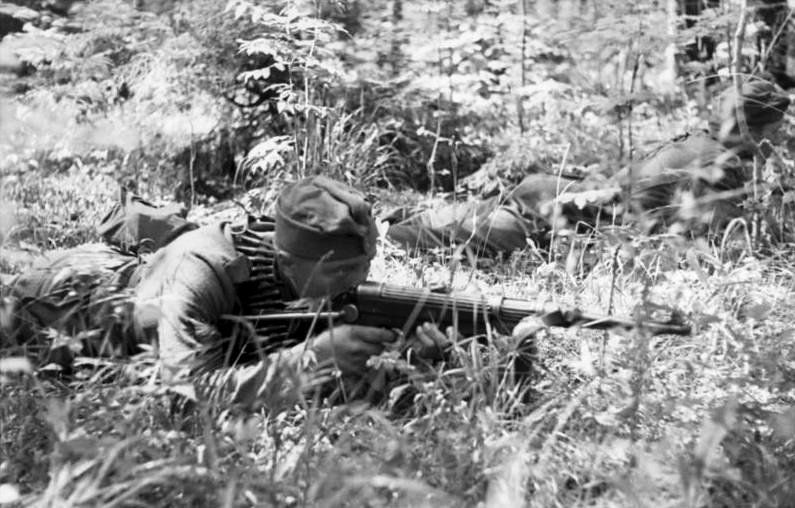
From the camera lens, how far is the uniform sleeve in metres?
2.60

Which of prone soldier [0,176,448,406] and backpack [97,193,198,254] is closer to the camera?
prone soldier [0,176,448,406]

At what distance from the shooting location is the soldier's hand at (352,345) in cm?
262

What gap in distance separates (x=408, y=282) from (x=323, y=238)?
1.43 meters

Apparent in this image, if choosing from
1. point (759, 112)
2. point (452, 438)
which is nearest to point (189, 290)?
point (452, 438)

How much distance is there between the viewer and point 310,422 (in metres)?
2.16

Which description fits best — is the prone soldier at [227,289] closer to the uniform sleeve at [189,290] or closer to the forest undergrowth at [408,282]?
the uniform sleeve at [189,290]

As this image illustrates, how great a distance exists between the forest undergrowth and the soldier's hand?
0.45 feet

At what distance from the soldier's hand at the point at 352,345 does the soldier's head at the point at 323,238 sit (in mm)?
163

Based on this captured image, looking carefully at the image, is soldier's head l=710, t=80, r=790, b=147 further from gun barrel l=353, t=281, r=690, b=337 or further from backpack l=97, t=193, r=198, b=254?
backpack l=97, t=193, r=198, b=254

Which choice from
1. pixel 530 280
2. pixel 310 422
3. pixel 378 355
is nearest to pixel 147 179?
pixel 530 280

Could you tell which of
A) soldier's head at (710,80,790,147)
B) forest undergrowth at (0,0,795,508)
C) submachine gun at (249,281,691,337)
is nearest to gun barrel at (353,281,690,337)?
submachine gun at (249,281,691,337)

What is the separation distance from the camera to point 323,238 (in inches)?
108

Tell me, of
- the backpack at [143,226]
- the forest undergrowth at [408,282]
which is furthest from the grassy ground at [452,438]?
the backpack at [143,226]

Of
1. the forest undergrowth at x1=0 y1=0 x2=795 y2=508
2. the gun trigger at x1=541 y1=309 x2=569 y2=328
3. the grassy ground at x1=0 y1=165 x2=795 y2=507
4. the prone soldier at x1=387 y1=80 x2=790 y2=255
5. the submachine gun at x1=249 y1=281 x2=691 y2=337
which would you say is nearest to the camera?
the grassy ground at x1=0 y1=165 x2=795 y2=507
